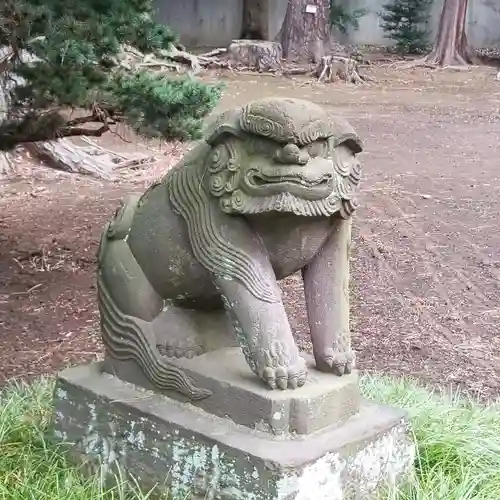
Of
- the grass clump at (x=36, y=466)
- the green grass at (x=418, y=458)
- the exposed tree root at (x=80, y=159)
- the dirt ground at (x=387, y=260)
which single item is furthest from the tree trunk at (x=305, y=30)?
the grass clump at (x=36, y=466)

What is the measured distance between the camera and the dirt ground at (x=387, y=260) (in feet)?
14.6

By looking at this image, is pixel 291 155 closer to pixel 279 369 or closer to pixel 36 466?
pixel 279 369

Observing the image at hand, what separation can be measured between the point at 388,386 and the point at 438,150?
19.5 feet

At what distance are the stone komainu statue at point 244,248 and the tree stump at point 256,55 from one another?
1273 centimetres

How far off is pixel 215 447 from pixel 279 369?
28 centimetres

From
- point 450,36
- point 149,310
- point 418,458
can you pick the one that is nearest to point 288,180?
point 149,310

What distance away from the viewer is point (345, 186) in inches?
95.7

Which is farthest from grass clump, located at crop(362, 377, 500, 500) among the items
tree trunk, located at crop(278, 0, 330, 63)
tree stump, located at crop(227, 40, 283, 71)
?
tree trunk, located at crop(278, 0, 330, 63)

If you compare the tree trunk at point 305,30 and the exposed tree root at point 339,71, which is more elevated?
the tree trunk at point 305,30

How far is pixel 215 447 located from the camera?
7.84 ft

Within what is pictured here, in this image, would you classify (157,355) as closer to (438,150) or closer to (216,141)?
(216,141)

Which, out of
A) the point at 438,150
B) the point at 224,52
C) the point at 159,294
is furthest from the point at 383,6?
the point at 159,294

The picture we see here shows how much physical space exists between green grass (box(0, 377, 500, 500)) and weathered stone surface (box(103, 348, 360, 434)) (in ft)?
1.12

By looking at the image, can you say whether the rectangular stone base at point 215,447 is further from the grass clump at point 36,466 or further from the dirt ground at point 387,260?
the dirt ground at point 387,260
